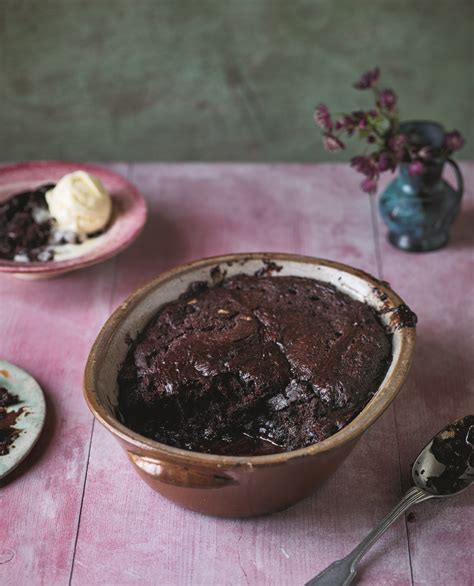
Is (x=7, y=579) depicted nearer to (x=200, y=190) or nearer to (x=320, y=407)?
(x=320, y=407)

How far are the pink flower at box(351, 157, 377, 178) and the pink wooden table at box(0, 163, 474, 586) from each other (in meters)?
0.22

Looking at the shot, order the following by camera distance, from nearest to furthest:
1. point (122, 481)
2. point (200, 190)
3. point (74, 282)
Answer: point (122, 481) → point (74, 282) → point (200, 190)

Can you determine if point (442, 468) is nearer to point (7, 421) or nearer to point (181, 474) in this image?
point (181, 474)

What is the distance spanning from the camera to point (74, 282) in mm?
1862

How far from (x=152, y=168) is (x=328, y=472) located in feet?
3.99

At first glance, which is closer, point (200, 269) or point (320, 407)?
point (320, 407)

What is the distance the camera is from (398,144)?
1770mm

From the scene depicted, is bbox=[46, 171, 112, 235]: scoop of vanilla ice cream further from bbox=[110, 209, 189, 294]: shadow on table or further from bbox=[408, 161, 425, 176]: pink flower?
bbox=[408, 161, 425, 176]: pink flower

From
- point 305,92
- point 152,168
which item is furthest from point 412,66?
point 152,168

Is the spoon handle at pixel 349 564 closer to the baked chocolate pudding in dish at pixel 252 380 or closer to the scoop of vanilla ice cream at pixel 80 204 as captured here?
the baked chocolate pudding in dish at pixel 252 380

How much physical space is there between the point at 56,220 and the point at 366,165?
0.75 metres

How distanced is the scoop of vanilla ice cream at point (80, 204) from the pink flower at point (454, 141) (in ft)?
2.65

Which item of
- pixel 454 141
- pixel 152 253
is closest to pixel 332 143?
pixel 454 141

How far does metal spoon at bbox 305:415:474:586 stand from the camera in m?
1.30
